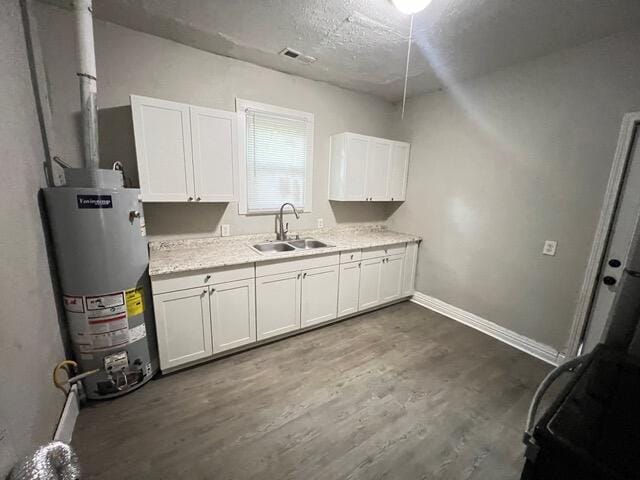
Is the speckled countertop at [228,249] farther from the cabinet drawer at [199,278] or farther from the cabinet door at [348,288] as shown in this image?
the cabinet door at [348,288]

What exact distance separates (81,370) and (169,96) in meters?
2.22

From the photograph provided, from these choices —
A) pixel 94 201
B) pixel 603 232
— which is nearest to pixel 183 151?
pixel 94 201

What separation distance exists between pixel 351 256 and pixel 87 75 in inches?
99.6

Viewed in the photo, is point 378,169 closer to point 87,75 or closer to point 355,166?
point 355,166

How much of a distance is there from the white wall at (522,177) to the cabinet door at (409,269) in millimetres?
149

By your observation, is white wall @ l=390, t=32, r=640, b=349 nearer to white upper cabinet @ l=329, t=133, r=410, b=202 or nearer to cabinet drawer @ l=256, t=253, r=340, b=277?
white upper cabinet @ l=329, t=133, r=410, b=202

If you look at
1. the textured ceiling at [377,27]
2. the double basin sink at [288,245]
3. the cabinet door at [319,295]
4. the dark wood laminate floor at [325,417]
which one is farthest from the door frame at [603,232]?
the double basin sink at [288,245]

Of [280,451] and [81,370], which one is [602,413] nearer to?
[280,451]

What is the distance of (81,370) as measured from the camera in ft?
5.70

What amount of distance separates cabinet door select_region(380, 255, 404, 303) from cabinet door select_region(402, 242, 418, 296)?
0.26 feet

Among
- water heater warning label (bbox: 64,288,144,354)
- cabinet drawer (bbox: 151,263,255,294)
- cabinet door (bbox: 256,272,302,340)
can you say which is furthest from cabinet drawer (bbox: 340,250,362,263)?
water heater warning label (bbox: 64,288,144,354)

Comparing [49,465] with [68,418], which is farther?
[68,418]

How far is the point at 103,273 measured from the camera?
1679mm

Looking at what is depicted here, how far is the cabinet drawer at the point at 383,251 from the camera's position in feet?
9.75
